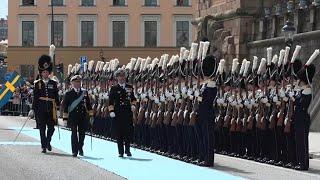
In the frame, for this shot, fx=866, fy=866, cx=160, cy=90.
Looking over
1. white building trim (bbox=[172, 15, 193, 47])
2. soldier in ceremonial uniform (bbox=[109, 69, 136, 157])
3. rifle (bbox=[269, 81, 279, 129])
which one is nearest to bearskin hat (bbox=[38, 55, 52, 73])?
soldier in ceremonial uniform (bbox=[109, 69, 136, 157])

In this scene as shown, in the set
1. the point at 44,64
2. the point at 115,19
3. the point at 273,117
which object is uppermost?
the point at 115,19

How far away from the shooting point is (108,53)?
2916 inches

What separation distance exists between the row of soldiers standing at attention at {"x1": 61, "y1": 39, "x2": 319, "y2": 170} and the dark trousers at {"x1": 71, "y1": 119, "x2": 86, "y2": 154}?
27.8 inches

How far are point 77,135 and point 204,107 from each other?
3285 mm

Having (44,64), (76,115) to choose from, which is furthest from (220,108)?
(44,64)

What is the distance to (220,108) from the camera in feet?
61.5

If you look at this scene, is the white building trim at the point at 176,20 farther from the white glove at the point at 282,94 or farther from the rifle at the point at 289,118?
the rifle at the point at 289,118

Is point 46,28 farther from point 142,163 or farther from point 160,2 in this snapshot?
point 142,163

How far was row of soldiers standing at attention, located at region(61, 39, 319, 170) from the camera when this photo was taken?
1609 cm

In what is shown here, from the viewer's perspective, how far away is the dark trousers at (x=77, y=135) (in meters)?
18.0

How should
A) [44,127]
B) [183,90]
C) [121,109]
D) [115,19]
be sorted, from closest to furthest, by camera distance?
[183,90], [121,109], [44,127], [115,19]

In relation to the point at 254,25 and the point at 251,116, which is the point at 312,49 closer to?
the point at 254,25

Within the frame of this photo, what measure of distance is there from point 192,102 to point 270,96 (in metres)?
1.53

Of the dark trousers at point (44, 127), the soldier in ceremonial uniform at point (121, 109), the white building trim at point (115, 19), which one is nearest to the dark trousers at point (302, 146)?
the soldier in ceremonial uniform at point (121, 109)
